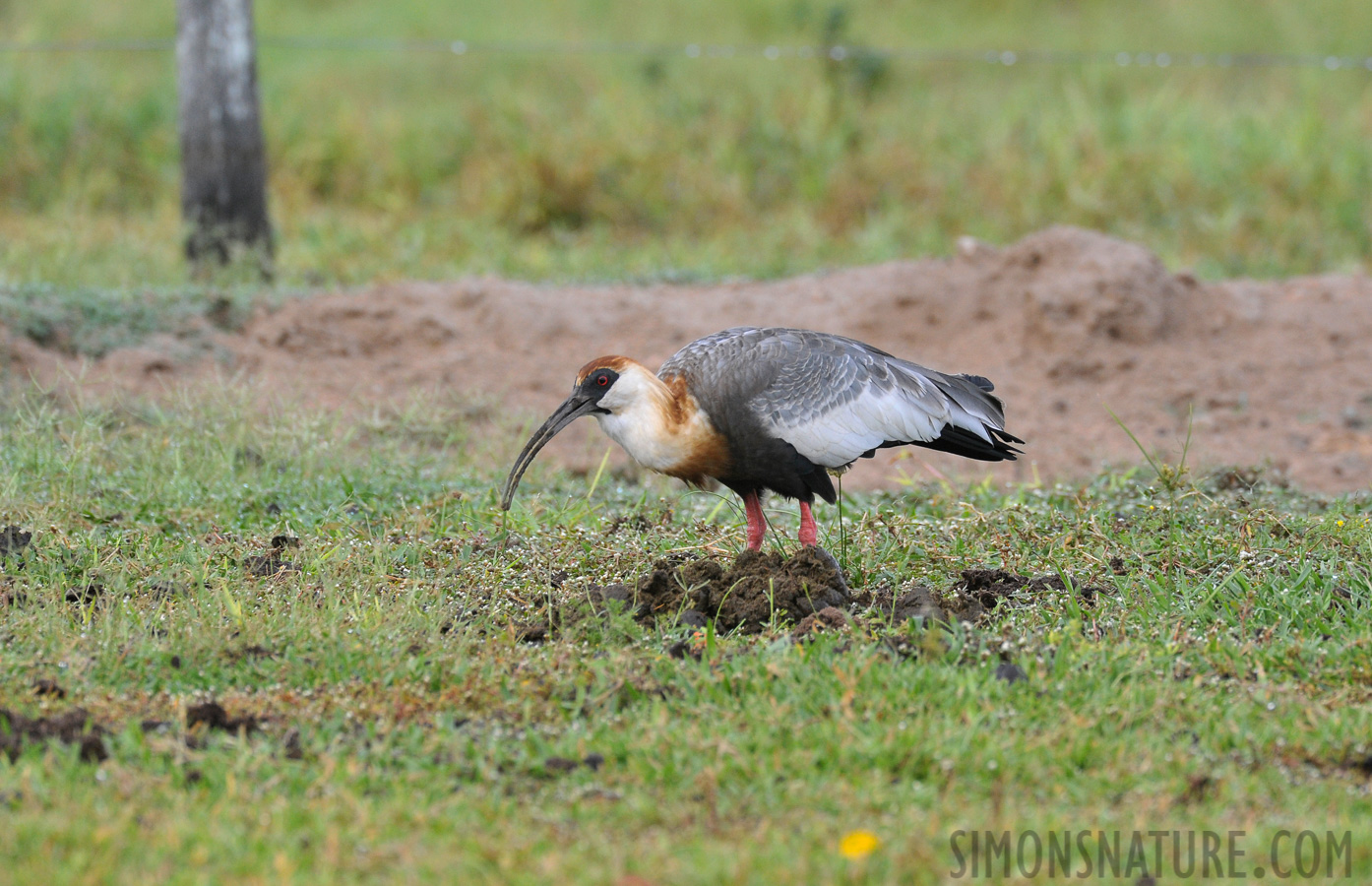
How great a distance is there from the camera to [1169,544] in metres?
4.58

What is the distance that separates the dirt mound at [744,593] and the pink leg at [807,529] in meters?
0.22

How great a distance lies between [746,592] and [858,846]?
1448 mm

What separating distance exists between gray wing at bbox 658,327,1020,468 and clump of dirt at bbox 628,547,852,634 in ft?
1.17

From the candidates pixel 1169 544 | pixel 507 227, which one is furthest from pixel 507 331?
pixel 1169 544

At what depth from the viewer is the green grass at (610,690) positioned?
2.75 m

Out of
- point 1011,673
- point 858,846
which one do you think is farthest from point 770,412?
point 858,846

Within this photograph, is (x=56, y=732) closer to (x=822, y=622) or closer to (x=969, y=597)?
(x=822, y=622)

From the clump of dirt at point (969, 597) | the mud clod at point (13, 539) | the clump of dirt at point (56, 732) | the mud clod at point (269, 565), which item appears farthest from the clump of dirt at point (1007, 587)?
the mud clod at point (13, 539)

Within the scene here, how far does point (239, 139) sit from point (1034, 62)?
895 centimetres

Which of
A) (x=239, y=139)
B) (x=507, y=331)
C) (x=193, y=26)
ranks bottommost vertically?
(x=507, y=331)

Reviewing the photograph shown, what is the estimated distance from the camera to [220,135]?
8.23 m

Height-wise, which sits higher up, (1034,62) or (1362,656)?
(1034,62)

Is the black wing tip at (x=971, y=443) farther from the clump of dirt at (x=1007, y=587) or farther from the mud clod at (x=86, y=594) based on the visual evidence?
the mud clod at (x=86, y=594)

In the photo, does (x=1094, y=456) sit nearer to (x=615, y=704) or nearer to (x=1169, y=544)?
(x=1169, y=544)
